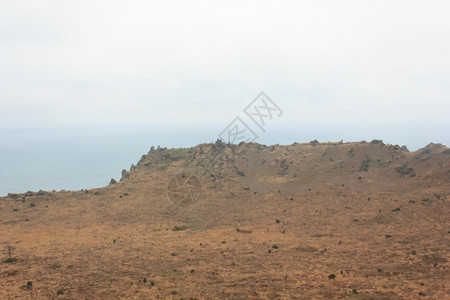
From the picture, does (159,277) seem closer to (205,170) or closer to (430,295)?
(430,295)

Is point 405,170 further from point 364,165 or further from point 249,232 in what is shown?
point 249,232

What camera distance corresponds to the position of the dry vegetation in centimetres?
2423

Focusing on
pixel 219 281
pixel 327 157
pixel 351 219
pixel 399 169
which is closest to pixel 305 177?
pixel 327 157

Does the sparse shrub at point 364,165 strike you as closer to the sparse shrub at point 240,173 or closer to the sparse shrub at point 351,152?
the sparse shrub at point 351,152

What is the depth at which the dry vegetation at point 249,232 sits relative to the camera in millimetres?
24234

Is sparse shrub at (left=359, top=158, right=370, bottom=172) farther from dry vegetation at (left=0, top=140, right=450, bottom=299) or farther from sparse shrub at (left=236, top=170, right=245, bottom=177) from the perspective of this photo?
sparse shrub at (left=236, top=170, right=245, bottom=177)

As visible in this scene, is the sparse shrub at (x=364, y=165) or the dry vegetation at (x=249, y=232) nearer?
the dry vegetation at (x=249, y=232)

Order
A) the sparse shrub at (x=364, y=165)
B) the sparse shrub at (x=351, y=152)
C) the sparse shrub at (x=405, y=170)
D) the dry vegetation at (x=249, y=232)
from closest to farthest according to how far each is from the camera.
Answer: the dry vegetation at (x=249, y=232) → the sparse shrub at (x=405, y=170) → the sparse shrub at (x=364, y=165) → the sparse shrub at (x=351, y=152)

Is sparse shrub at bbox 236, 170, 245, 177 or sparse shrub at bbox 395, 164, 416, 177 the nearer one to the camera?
sparse shrub at bbox 395, 164, 416, 177

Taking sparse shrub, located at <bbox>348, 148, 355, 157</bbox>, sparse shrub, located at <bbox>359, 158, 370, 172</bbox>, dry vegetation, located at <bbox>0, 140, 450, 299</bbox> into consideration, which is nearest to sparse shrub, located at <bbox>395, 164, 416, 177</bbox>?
dry vegetation, located at <bbox>0, 140, 450, 299</bbox>

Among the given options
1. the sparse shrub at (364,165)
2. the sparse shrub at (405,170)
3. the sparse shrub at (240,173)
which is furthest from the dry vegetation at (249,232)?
the sparse shrub at (240,173)

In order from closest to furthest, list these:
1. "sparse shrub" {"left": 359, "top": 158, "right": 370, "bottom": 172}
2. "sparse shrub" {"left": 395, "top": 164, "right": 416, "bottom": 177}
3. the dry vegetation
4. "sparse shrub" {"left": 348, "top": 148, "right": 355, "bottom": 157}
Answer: the dry vegetation < "sparse shrub" {"left": 395, "top": 164, "right": 416, "bottom": 177} < "sparse shrub" {"left": 359, "top": 158, "right": 370, "bottom": 172} < "sparse shrub" {"left": 348, "top": 148, "right": 355, "bottom": 157}

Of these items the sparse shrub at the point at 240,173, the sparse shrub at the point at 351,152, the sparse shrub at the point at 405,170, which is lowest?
the sparse shrub at the point at 405,170

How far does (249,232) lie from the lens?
40.5 m
